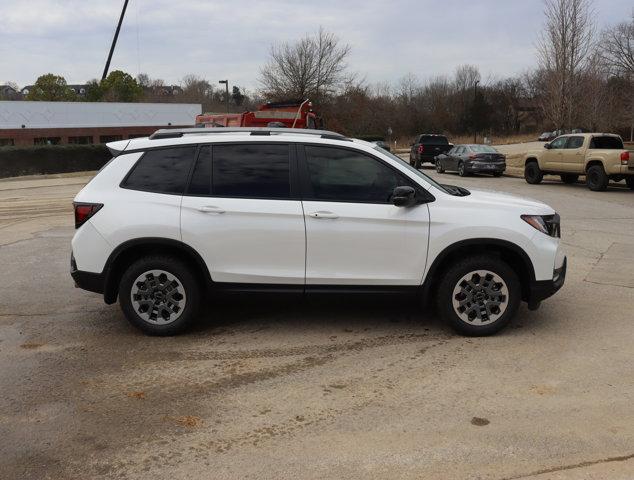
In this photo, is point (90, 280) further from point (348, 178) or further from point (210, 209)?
point (348, 178)

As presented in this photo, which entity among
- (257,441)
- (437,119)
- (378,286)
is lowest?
(257,441)

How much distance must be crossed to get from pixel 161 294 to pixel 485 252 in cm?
292

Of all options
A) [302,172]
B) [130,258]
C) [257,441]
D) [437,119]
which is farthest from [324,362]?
[437,119]

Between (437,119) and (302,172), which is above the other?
(437,119)

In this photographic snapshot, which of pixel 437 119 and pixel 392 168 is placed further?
pixel 437 119

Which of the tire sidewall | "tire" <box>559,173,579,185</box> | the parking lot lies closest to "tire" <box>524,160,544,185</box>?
the tire sidewall

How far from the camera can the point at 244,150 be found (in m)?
5.43

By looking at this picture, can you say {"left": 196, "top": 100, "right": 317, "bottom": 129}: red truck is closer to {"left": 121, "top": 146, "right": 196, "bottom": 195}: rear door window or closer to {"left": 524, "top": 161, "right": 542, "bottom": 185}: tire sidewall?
{"left": 524, "top": 161, "right": 542, "bottom": 185}: tire sidewall

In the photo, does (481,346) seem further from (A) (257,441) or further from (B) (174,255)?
(B) (174,255)

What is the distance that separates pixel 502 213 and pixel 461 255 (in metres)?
0.51

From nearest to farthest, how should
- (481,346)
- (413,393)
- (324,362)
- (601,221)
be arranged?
(413,393) → (324,362) → (481,346) → (601,221)

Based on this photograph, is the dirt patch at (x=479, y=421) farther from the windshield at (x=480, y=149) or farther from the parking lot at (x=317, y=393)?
the windshield at (x=480, y=149)

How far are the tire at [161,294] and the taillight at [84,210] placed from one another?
590mm

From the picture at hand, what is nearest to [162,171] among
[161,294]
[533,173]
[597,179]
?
[161,294]
